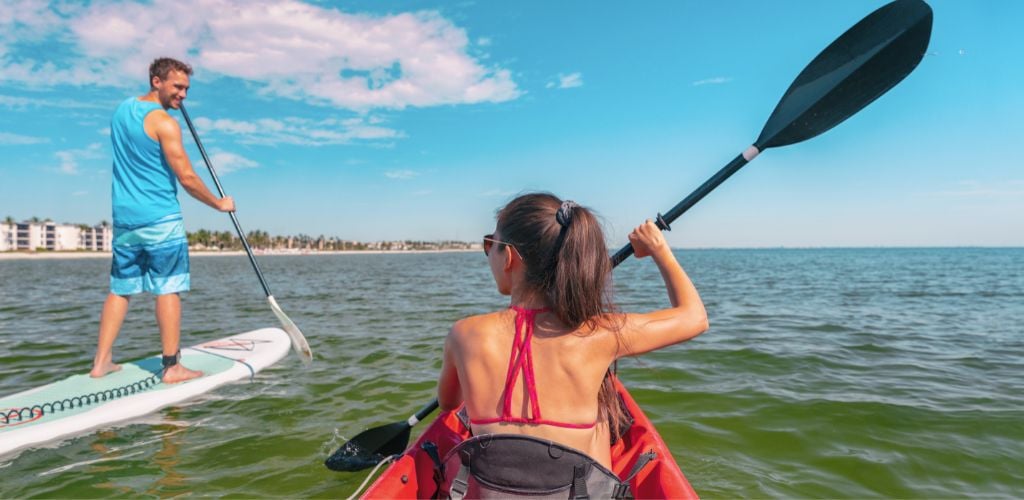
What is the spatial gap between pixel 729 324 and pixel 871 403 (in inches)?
196

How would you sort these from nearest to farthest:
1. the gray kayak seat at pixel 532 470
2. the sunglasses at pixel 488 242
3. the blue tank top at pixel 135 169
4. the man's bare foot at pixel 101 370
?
the gray kayak seat at pixel 532 470 → the sunglasses at pixel 488 242 → the blue tank top at pixel 135 169 → the man's bare foot at pixel 101 370

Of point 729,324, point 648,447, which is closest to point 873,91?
point 648,447

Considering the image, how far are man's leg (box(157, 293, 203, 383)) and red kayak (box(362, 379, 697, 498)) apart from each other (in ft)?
11.0

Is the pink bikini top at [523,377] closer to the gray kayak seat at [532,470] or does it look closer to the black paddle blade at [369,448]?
the gray kayak seat at [532,470]

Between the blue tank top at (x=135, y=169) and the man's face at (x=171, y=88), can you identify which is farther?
the man's face at (x=171, y=88)

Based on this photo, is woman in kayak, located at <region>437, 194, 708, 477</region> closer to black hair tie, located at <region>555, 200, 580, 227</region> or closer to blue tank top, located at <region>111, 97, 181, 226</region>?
black hair tie, located at <region>555, 200, 580, 227</region>

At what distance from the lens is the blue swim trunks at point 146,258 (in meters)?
4.69

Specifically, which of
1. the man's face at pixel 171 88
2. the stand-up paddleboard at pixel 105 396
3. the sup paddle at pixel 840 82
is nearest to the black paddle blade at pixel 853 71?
the sup paddle at pixel 840 82

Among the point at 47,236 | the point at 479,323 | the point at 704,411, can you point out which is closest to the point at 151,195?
the point at 479,323

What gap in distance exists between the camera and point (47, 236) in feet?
385

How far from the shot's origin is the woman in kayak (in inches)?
75.3

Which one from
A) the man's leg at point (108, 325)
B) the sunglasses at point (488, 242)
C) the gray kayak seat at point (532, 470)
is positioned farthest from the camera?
the man's leg at point (108, 325)

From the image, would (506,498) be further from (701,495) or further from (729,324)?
(729,324)

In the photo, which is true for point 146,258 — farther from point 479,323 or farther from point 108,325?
point 479,323
